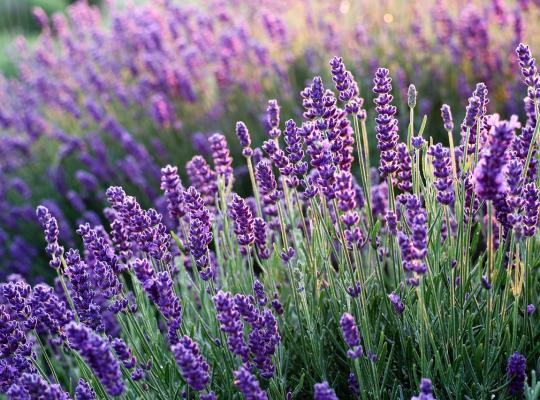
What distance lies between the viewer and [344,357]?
92.1 inches

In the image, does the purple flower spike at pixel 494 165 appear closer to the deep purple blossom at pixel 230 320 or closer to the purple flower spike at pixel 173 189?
the deep purple blossom at pixel 230 320

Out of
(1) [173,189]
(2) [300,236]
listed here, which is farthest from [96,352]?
(2) [300,236]

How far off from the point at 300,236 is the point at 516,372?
3.49 feet

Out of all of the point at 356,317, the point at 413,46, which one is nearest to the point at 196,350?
the point at 356,317

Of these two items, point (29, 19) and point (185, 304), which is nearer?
point (185, 304)

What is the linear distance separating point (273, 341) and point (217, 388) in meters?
0.47

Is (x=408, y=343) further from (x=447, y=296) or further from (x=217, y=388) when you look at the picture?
(x=217, y=388)

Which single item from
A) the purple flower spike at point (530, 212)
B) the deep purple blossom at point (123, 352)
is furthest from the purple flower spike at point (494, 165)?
the deep purple blossom at point (123, 352)

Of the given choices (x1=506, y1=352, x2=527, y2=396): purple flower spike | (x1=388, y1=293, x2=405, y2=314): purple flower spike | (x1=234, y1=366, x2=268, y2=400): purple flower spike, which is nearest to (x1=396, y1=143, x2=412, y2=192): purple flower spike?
(x1=388, y1=293, x2=405, y2=314): purple flower spike

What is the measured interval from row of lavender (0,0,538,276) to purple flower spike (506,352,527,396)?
257 cm

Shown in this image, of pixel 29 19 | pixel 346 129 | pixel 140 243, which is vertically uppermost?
pixel 346 129

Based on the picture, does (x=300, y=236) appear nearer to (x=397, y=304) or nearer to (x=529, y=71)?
(x=397, y=304)

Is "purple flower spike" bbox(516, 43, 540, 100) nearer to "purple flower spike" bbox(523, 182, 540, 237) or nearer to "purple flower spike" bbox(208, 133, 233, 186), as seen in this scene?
"purple flower spike" bbox(523, 182, 540, 237)

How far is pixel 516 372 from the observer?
1976 millimetres
